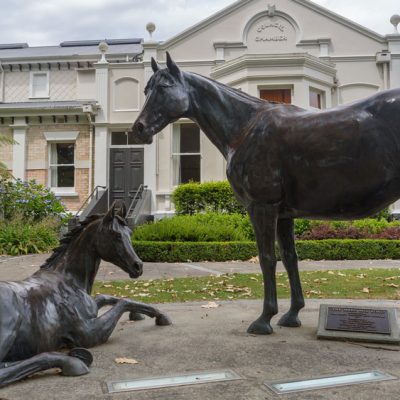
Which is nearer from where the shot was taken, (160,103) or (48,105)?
(160,103)

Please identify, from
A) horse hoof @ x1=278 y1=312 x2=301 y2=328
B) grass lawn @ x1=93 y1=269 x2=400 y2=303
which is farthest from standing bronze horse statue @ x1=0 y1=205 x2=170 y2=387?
grass lawn @ x1=93 y1=269 x2=400 y2=303

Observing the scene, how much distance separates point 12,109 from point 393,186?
1869 centimetres

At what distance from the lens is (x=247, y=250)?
36.7 feet

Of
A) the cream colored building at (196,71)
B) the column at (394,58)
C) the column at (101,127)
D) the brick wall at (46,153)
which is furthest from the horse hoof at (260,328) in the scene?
the column at (394,58)

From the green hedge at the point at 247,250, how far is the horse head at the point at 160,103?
24.8 feet

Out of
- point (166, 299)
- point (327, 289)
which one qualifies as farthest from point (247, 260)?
point (166, 299)

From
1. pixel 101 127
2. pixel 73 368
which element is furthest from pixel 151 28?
pixel 73 368

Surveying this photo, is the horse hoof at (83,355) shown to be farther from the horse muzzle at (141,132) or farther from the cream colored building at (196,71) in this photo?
the cream colored building at (196,71)

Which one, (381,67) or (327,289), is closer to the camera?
(327,289)

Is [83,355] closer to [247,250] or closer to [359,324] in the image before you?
[359,324]

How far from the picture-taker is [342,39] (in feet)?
58.5

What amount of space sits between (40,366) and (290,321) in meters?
2.22

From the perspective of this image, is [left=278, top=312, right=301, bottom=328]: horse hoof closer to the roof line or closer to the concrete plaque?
the concrete plaque

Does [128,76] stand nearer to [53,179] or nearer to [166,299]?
[53,179]
